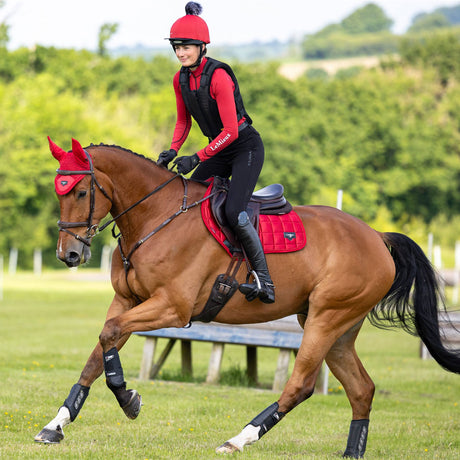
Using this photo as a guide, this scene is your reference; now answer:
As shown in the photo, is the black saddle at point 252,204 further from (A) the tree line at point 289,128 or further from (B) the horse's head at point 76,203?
(A) the tree line at point 289,128

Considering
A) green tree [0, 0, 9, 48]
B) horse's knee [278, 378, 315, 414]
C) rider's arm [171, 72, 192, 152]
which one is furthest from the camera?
green tree [0, 0, 9, 48]

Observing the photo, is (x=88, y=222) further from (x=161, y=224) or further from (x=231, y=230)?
(x=231, y=230)

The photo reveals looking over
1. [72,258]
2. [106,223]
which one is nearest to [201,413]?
[106,223]

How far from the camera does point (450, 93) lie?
76.6 metres

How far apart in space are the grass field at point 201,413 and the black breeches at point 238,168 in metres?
2.12

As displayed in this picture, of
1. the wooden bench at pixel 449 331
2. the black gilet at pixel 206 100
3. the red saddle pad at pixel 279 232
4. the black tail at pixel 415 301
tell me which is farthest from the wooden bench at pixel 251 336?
the black gilet at pixel 206 100

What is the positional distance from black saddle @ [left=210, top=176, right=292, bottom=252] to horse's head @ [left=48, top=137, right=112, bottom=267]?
40.1 inches

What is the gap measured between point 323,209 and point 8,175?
163 ft

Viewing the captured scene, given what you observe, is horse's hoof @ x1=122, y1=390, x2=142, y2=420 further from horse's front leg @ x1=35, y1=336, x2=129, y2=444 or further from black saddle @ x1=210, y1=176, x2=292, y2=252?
black saddle @ x1=210, y1=176, x2=292, y2=252

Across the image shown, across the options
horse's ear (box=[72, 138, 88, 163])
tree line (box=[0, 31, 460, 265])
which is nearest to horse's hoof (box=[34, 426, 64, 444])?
horse's ear (box=[72, 138, 88, 163])

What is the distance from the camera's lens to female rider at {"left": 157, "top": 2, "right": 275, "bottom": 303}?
682cm

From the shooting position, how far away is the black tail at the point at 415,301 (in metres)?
7.90

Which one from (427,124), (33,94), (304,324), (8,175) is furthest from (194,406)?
(427,124)

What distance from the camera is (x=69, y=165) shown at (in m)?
6.62
